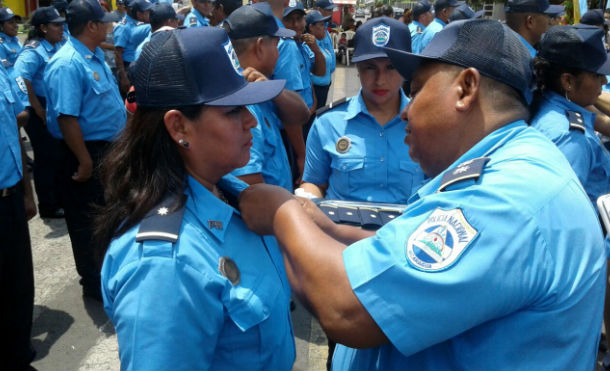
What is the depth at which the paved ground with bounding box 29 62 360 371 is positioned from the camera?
346 centimetres

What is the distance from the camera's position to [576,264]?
42.4 inches

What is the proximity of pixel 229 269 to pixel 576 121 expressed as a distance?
219 cm

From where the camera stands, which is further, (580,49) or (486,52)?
(580,49)

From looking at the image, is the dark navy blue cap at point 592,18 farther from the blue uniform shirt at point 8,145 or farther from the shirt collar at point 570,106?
the blue uniform shirt at point 8,145

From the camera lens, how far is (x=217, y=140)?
60.6 inches

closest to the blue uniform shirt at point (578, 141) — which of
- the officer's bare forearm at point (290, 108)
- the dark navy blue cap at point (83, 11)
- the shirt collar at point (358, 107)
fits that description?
the shirt collar at point (358, 107)

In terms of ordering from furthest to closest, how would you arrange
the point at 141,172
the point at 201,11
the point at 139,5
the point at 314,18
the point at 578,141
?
1. the point at 139,5
2. the point at 314,18
3. the point at 201,11
4. the point at 578,141
5. the point at 141,172

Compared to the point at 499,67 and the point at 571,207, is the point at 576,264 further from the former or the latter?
the point at 499,67

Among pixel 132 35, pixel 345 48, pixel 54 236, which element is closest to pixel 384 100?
pixel 54 236

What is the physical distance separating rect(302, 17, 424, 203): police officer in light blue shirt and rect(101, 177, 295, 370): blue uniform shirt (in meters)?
1.23

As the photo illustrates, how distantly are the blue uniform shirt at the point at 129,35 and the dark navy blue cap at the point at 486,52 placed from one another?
7420mm

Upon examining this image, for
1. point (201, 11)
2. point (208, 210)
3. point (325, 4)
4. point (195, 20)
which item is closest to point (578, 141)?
point (208, 210)

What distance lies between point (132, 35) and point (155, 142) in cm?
733

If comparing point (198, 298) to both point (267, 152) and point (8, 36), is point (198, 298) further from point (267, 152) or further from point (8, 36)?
point (8, 36)
